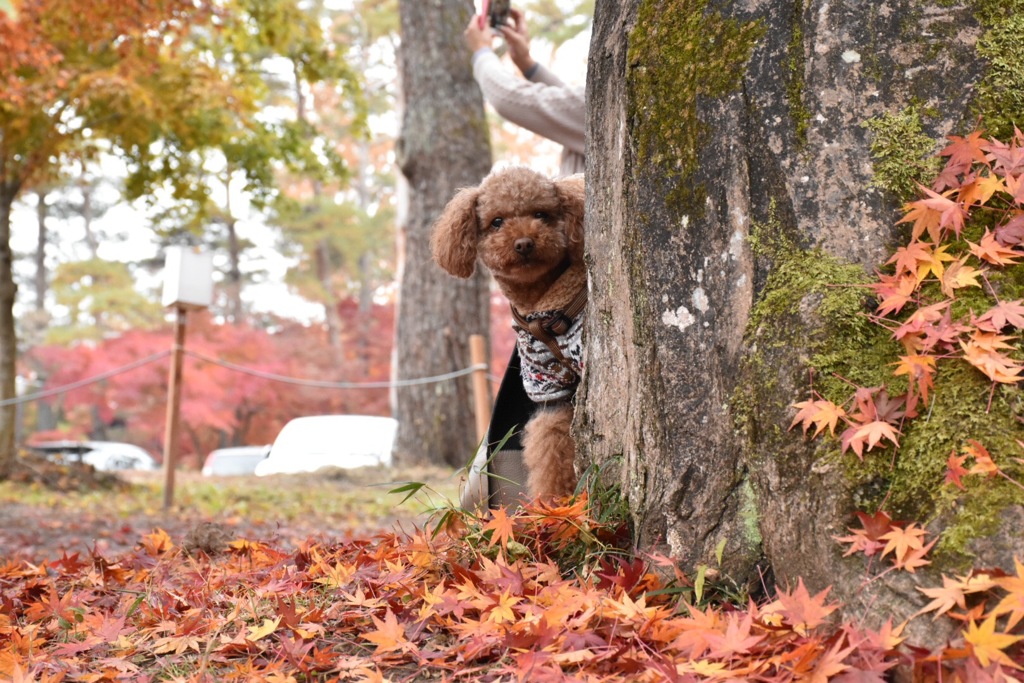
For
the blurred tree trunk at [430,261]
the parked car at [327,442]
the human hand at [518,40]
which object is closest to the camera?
the human hand at [518,40]

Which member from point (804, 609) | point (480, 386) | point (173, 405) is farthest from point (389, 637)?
point (173, 405)

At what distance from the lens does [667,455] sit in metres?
2.11

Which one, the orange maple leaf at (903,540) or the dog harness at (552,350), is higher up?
the dog harness at (552,350)

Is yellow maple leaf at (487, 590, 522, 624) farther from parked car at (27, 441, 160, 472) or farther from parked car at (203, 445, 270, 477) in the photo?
parked car at (27, 441, 160, 472)

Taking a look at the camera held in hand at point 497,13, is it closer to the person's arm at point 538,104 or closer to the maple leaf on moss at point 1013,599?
the person's arm at point 538,104

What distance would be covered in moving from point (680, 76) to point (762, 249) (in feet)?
1.57

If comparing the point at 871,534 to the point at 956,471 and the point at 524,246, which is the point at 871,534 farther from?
the point at 524,246

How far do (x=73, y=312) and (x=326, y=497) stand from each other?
19.8 meters

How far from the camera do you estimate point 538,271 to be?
3.12 meters

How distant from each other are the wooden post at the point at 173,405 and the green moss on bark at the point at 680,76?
20.0 ft

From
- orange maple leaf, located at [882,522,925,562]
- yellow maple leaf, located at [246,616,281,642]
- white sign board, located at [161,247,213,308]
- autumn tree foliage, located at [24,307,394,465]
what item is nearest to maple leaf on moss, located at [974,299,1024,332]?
orange maple leaf, located at [882,522,925,562]

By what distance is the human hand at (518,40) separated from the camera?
428cm

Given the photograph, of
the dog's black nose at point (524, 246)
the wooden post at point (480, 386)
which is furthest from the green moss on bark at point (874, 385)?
the wooden post at point (480, 386)

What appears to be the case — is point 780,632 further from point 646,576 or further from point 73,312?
point 73,312
